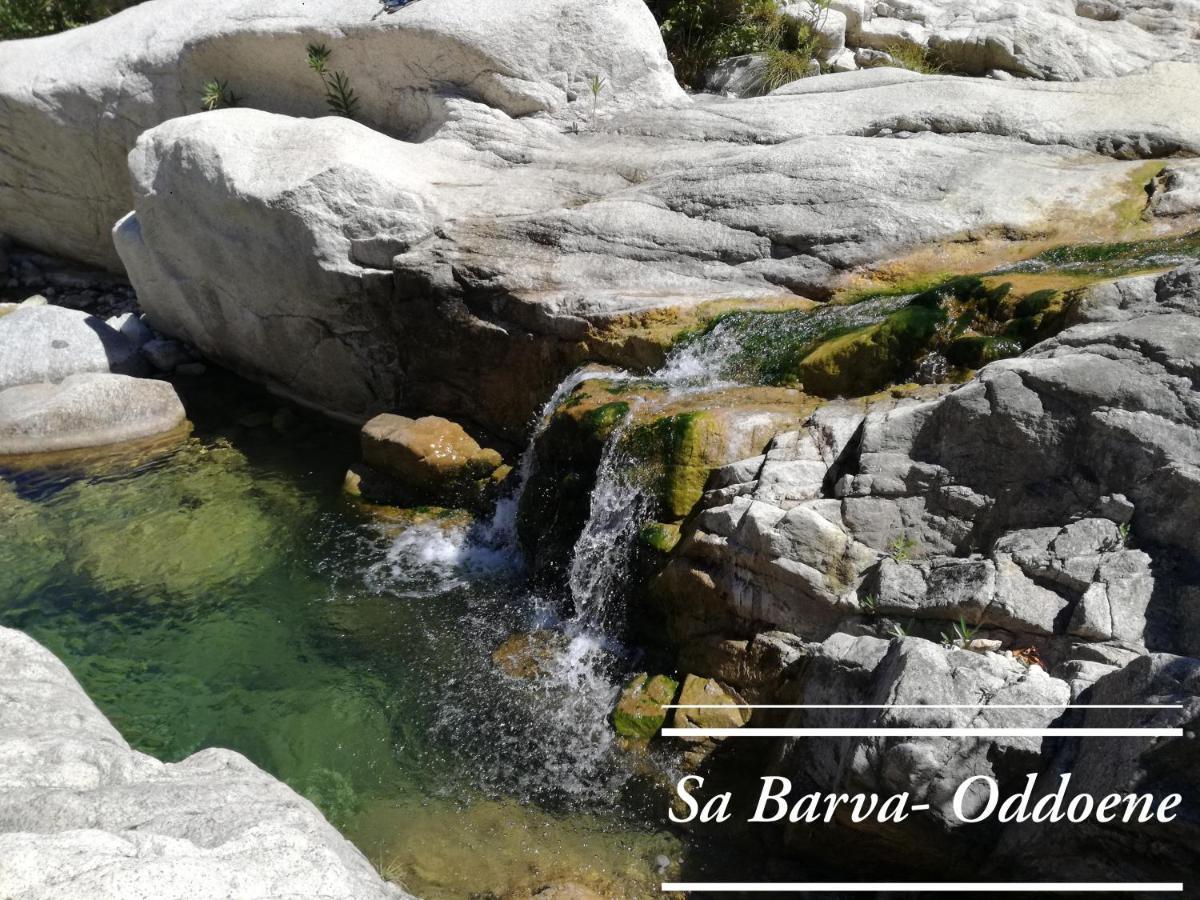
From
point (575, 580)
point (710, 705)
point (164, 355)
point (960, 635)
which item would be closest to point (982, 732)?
point (960, 635)

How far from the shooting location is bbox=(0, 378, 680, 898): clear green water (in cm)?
618

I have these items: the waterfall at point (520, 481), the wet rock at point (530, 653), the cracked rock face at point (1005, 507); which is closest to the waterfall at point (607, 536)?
the wet rock at point (530, 653)

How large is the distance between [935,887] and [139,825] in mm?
3898

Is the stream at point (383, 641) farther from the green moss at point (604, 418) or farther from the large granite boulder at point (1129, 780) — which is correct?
the large granite boulder at point (1129, 780)

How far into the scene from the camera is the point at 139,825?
366 cm

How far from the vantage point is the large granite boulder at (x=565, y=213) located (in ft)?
32.0

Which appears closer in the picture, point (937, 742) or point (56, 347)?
point (937, 742)

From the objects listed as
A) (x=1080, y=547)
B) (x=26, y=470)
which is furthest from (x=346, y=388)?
(x=1080, y=547)

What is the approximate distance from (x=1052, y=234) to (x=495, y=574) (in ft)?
20.8

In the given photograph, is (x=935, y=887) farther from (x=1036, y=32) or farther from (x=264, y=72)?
(x=264, y=72)

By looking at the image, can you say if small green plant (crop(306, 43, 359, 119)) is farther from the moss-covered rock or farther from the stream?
the moss-covered rock

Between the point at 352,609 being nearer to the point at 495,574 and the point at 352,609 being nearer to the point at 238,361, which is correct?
the point at 495,574

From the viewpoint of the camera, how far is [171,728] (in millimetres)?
7266

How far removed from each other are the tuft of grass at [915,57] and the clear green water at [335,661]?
9.53 m
